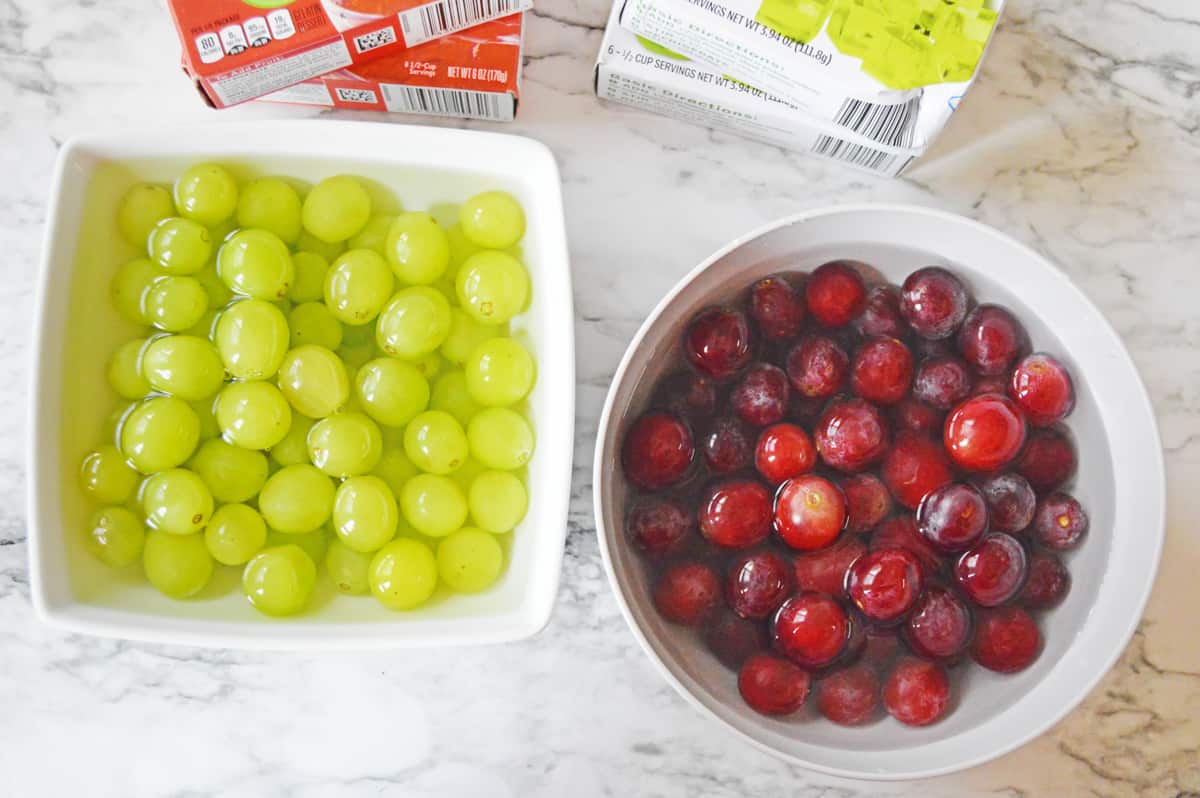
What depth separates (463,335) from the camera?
2.34ft

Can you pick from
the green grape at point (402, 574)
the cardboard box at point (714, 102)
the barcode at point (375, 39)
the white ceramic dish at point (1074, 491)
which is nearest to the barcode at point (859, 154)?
the cardboard box at point (714, 102)

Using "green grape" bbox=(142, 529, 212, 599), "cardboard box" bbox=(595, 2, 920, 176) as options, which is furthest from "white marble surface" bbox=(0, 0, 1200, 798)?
"green grape" bbox=(142, 529, 212, 599)

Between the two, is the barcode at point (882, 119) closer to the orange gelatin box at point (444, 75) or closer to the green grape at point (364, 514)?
the orange gelatin box at point (444, 75)

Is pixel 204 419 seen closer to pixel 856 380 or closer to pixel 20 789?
pixel 20 789

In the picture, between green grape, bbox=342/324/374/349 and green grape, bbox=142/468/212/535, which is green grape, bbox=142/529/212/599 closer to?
green grape, bbox=142/468/212/535

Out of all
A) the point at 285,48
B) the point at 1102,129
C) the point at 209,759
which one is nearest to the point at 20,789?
the point at 209,759

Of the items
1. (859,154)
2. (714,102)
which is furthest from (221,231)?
(859,154)

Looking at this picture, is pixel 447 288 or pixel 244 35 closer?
pixel 244 35

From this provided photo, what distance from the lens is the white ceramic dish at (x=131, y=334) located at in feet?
2.10

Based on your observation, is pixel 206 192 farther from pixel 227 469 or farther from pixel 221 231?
Answer: pixel 227 469

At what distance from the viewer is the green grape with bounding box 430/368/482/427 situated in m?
0.72

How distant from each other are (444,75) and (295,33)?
11 centimetres

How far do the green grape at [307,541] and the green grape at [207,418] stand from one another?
80 mm

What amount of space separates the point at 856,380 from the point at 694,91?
0.24 m
